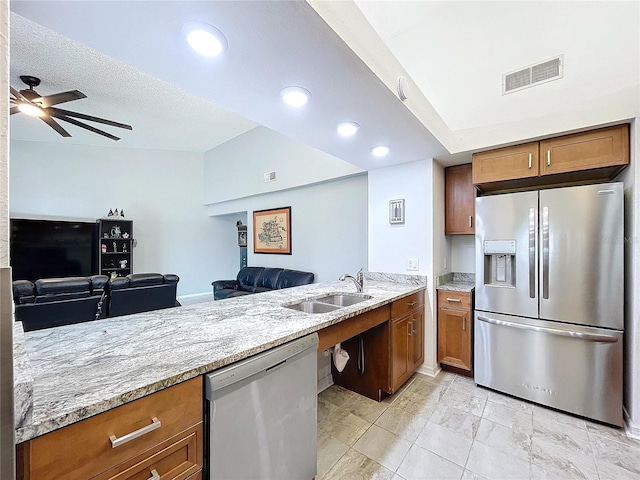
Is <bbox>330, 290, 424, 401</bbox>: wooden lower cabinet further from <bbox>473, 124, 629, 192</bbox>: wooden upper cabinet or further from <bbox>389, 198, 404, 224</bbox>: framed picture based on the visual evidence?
<bbox>473, 124, 629, 192</bbox>: wooden upper cabinet

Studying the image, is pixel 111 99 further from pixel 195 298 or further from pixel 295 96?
pixel 195 298

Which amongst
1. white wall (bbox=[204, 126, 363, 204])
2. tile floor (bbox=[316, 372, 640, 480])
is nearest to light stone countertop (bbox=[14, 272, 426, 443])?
tile floor (bbox=[316, 372, 640, 480])

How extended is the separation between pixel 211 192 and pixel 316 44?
19.7ft

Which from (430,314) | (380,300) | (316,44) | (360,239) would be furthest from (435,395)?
(316,44)

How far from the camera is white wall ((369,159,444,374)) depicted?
111 inches

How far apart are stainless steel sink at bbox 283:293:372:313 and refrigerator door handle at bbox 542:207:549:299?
4.60ft

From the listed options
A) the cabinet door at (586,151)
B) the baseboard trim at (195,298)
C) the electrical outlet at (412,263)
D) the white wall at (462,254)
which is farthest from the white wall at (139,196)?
the cabinet door at (586,151)

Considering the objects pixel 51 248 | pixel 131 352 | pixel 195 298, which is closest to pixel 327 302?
pixel 131 352

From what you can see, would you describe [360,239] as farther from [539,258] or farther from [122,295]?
[122,295]

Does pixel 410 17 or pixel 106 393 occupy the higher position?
pixel 410 17

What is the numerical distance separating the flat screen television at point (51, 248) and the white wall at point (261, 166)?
99.3 inches

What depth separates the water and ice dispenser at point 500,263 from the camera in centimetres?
241

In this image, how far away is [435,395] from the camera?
243cm

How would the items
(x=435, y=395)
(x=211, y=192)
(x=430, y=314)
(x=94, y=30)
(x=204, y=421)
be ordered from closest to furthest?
(x=204, y=421), (x=94, y=30), (x=435, y=395), (x=430, y=314), (x=211, y=192)
